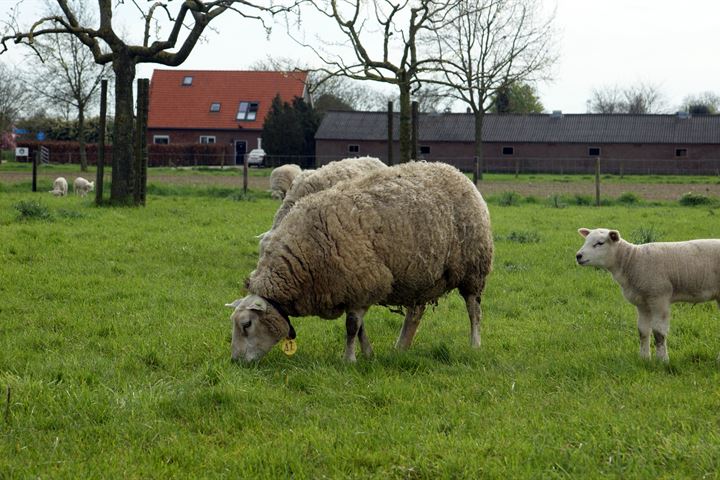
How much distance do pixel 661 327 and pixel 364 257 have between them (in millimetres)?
2552

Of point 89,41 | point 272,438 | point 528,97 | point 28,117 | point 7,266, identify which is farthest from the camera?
point 528,97

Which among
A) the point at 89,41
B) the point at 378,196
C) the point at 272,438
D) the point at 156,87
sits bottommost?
the point at 272,438

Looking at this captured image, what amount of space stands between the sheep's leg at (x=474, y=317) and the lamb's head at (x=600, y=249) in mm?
1064

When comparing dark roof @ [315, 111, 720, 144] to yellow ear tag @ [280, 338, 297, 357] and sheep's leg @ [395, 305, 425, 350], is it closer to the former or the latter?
sheep's leg @ [395, 305, 425, 350]

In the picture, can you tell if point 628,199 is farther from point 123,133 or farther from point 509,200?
point 123,133

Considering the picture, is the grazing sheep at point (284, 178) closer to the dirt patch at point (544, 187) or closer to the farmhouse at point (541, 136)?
the dirt patch at point (544, 187)

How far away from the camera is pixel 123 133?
1973 centimetres

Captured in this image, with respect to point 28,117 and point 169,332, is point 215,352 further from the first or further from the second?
point 28,117

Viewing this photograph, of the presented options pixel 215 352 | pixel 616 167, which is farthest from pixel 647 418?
pixel 616 167

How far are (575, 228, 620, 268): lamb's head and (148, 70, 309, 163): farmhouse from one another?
55642 mm

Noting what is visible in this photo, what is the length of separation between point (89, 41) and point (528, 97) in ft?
190

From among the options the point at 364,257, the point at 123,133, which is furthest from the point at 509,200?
the point at 364,257

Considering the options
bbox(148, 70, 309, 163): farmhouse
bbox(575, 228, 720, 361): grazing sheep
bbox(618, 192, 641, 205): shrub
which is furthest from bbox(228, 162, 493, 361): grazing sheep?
bbox(148, 70, 309, 163): farmhouse

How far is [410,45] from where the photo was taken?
2461cm
